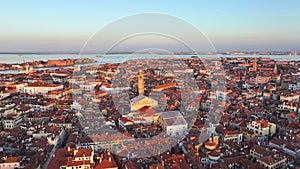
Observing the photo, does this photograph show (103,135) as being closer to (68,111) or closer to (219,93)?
(68,111)

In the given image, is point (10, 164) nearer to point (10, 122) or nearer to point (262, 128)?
point (10, 122)

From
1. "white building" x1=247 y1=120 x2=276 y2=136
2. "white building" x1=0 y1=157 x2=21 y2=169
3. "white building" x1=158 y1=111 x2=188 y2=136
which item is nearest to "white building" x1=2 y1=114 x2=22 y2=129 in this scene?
"white building" x1=0 y1=157 x2=21 y2=169

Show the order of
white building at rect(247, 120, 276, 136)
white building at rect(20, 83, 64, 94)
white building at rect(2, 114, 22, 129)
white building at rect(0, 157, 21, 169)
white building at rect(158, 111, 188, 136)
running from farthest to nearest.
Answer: white building at rect(20, 83, 64, 94) → white building at rect(2, 114, 22, 129) → white building at rect(247, 120, 276, 136) → white building at rect(158, 111, 188, 136) → white building at rect(0, 157, 21, 169)

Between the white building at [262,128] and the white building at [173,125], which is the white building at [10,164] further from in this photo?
the white building at [262,128]

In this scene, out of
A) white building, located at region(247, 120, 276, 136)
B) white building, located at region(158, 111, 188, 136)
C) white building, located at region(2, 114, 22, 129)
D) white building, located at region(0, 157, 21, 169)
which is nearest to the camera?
white building, located at region(0, 157, 21, 169)

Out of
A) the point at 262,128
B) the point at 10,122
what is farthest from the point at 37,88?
the point at 262,128

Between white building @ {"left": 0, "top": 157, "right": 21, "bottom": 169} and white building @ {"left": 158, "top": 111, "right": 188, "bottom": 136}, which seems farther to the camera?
white building @ {"left": 158, "top": 111, "right": 188, "bottom": 136}

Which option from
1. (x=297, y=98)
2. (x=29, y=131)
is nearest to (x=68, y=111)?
(x=29, y=131)

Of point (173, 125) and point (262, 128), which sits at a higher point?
point (173, 125)

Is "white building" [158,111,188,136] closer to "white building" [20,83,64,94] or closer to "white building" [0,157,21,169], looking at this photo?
"white building" [0,157,21,169]
